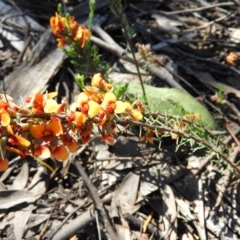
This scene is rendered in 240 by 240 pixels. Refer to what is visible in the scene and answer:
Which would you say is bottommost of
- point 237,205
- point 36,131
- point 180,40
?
point 237,205

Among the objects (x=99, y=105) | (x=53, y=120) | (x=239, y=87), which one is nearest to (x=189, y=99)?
(x=239, y=87)

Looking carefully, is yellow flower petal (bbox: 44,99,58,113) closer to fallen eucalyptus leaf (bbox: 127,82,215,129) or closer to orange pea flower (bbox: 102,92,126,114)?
orange pea flower (bbox: 102,92,126,114)

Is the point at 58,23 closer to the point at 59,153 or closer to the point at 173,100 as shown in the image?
the point at 173,100

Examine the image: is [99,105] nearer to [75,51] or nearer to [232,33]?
[75,51]

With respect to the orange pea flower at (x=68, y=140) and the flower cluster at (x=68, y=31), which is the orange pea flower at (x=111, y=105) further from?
the flower cluster at (x=68, y=31)

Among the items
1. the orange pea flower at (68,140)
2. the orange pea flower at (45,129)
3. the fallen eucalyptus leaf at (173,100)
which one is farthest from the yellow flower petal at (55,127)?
the fallen eucalyptus leaf at (173,100)
